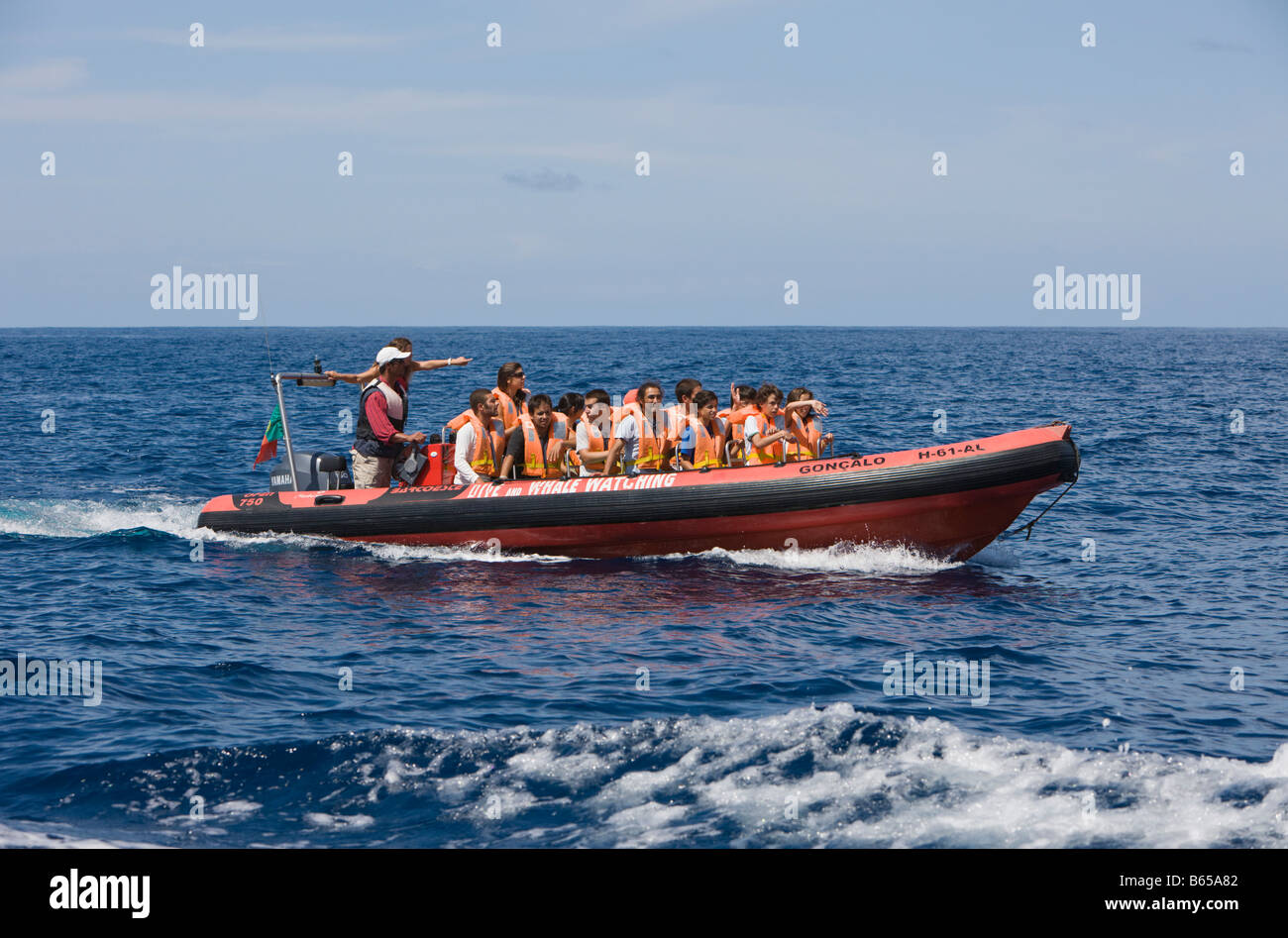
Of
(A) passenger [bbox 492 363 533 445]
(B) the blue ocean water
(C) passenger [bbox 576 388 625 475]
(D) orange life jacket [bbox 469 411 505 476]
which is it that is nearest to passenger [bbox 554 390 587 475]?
(C) passenger [bbox 576 388 625 475]

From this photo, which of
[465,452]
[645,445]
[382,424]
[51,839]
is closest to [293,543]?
[382,424]

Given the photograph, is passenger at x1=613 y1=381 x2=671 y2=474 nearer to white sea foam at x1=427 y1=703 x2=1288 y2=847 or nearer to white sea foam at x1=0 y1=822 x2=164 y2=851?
white sea foam at x1=427 y1=703 x2=1288 y2=847

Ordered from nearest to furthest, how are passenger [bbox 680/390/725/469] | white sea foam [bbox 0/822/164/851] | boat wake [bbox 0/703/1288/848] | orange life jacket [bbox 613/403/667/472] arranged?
white sea foam [bbox 0/822/164/851]
boat wake [bbox 0/703/1288/848]
passenger [bbox 680/390/725/469]
orange life jacket [bbox 613/403/667/472]

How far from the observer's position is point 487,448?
444 inches

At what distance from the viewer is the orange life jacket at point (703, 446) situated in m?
11.2

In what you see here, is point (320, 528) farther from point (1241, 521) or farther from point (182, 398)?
point (182, 398)

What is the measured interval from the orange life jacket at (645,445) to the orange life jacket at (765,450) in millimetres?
874

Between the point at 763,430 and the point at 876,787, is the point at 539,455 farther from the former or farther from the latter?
the point at 876,787

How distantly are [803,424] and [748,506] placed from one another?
1153mm

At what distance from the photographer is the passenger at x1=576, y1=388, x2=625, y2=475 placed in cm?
1121
